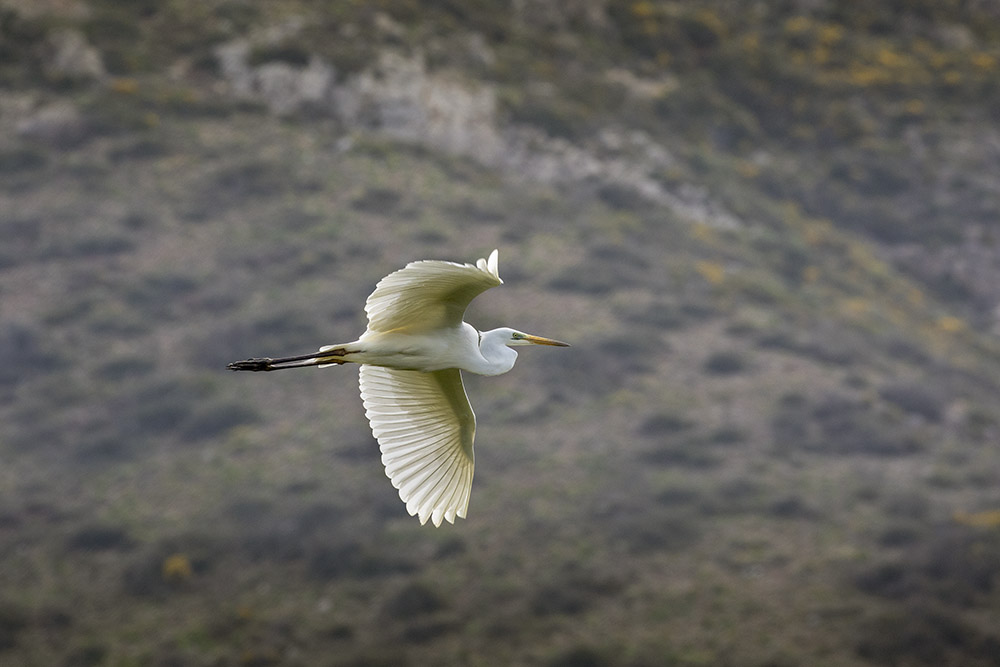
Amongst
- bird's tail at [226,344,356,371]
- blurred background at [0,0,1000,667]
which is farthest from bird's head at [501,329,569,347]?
blurred background at [0,0,1000,667]

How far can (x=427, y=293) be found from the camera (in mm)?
6887

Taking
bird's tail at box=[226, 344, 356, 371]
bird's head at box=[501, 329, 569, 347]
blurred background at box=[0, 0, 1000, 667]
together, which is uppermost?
bird's head at box=[501, 329, 569, 347]

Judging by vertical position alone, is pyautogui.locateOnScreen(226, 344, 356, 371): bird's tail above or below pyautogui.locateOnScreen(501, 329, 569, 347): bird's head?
below

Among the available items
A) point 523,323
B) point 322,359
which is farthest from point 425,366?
point 523,323

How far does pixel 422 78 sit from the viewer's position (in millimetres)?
32000

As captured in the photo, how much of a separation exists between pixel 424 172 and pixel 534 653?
17.0 m

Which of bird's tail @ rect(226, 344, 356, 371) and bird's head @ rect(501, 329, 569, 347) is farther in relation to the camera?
bird's head @ rect(501, 329, 569, 347)

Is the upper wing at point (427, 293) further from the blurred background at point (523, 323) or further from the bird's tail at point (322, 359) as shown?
the blurred background at point (523, 323)

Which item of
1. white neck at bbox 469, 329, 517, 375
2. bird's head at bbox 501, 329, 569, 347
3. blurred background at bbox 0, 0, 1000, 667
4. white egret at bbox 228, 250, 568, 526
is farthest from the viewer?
blurred background at bbox 0, 0, 1000, 667

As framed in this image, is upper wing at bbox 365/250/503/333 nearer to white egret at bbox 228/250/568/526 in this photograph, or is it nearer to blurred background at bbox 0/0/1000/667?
white egret at bbox 228/250/568/526

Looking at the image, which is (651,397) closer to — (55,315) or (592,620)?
(592,620)

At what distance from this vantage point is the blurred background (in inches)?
685

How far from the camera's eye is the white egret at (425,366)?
269 inches

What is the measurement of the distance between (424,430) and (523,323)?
17271 mm
